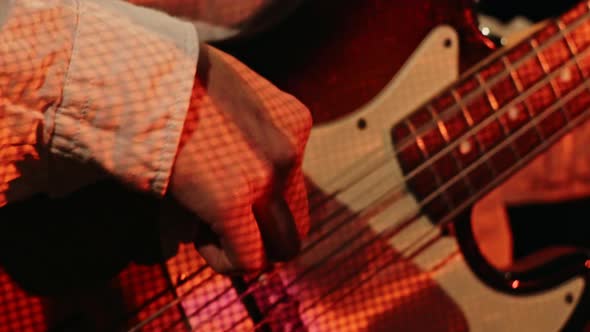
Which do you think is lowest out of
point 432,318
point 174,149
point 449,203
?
point 432,318

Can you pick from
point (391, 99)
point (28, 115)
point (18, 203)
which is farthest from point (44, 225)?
point (391, 99)

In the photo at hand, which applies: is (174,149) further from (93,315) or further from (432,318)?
(432,318)

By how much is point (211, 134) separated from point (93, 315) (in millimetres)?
215

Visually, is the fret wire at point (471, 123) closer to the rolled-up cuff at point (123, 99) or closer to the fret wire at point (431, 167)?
the fret wire at point (431, 167)

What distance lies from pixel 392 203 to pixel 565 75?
0.27m

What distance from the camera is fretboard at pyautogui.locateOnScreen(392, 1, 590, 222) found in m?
0.76

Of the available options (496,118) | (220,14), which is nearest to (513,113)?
(496,118)

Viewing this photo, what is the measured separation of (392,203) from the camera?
75cm

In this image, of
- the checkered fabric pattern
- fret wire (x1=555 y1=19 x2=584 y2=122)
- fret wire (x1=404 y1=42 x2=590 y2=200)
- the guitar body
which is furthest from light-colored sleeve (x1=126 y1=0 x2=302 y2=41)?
fret wire (x1=555 y1=19 x2=584 y2=122)

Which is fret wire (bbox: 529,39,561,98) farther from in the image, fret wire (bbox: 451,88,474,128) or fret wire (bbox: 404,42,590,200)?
fret wire (bbox: 451,88,474,128)

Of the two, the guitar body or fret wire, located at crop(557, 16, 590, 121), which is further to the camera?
fret wire, located at crop(557, 16, 590, 121)

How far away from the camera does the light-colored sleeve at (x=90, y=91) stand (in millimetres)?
453

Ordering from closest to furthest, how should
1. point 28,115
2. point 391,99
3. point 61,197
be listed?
point 28,115 < point 61,197 < point 391,99

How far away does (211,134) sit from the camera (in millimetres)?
513
